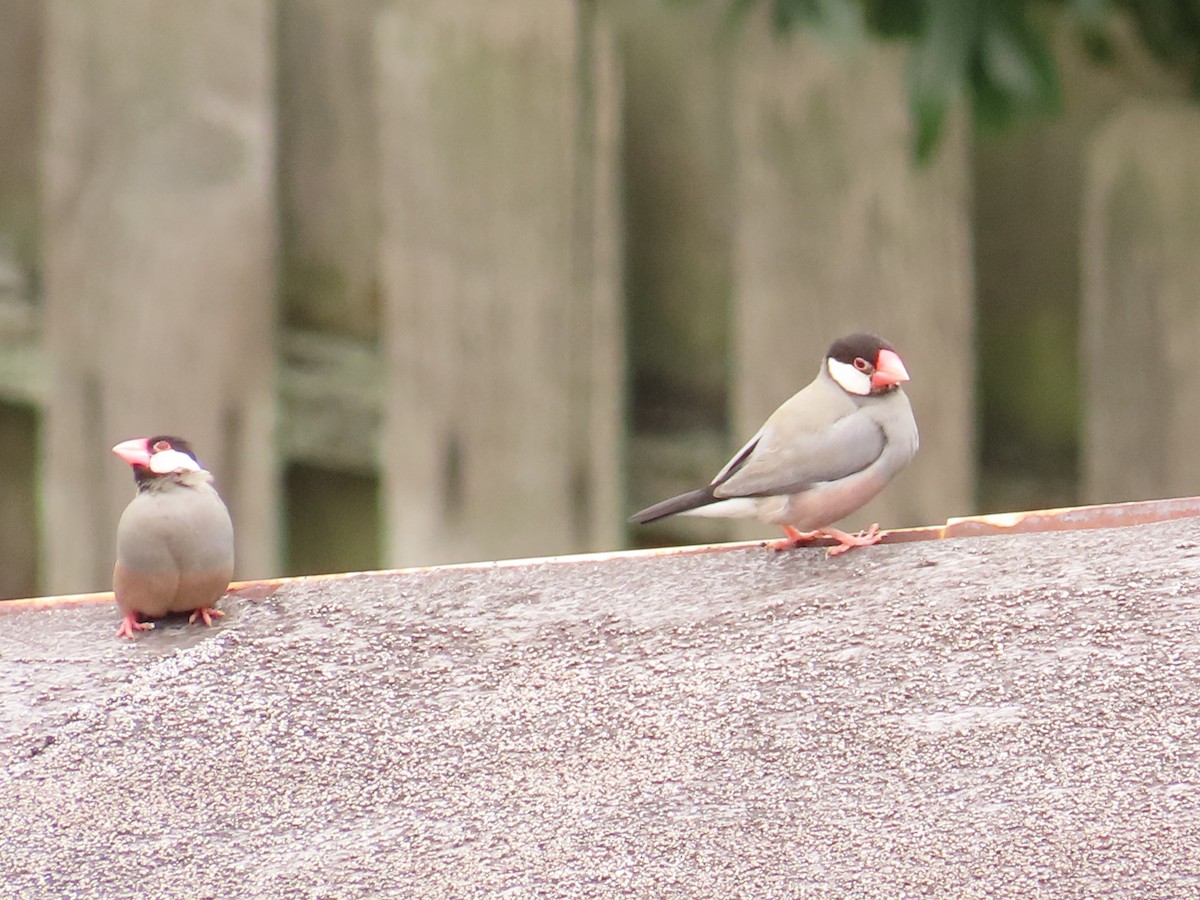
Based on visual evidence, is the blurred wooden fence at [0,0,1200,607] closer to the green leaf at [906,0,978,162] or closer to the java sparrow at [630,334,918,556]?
the green leaf at [906,0,978,162]

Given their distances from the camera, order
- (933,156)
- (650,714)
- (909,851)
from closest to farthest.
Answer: (909,851), (650,714), (933,156)

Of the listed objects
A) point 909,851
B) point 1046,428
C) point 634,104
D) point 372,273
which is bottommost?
point 909,851

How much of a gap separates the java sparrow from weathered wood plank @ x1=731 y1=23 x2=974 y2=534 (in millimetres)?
494

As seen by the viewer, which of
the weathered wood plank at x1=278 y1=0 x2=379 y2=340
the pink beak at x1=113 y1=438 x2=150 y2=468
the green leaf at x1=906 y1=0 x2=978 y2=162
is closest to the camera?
the pink beak at x1=113 y1=438 x2=150 y2=468

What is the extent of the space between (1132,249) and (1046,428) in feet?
1.02

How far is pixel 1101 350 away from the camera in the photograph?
312cm

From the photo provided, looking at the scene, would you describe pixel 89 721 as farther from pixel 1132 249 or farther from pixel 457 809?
pixel 1132 249

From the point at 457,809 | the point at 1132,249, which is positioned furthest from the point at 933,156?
the point at 457,809

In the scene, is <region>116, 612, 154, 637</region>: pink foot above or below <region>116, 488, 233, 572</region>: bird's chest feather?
below

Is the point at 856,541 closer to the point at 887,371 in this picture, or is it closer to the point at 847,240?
the point at 887,371

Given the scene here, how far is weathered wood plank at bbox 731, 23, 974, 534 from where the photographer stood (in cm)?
309

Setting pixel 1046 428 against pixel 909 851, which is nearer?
pixel 909 851

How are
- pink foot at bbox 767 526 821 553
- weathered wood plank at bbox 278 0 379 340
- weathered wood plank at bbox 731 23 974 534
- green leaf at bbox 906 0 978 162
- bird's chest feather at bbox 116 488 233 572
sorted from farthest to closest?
weathered wood plank at bbox 278 0 379 340, weathered wood plank at bbox 731 23 974 534, green leaf at bbox 906 0 978 162, pink foot at bbox 767 526 821 553, bird's chest feather at bbox 116 488 233 572

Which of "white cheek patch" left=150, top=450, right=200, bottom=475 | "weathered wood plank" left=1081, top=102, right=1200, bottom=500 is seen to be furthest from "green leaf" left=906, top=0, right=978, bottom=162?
"white cheek patch" left=150, top=450, right=200, bottom=475
